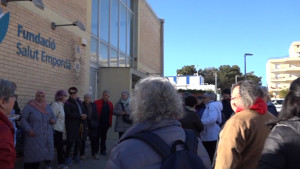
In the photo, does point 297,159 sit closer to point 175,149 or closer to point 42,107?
point 175,149

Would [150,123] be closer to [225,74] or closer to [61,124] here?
[61,124]

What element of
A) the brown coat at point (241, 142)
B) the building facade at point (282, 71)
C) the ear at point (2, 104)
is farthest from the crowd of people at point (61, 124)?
the building facade at point (282, 71)

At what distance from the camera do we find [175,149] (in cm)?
210

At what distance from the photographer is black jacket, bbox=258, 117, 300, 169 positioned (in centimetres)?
231

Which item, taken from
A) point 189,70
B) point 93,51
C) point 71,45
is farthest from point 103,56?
point 189,70

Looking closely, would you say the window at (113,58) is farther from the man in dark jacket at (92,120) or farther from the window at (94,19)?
the man in dark jacket at (92,120)

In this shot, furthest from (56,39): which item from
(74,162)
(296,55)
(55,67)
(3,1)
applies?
(296,55)

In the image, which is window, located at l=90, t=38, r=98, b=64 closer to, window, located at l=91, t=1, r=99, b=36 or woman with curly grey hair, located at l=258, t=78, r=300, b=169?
window, located at l=91, t=1, r=99, b=36

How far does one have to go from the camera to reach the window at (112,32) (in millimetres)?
12984

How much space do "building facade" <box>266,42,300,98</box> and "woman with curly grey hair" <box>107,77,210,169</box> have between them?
82.5m

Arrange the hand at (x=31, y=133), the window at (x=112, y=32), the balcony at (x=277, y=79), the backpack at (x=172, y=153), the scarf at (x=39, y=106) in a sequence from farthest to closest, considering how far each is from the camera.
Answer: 1. the balcony at (x=277, y=79)
2. the window at (x=112, y=32)
3. the scarf at (x=39, y=106)
4. the hand at (x=31, y=133)
5. the backpack at (x=172, y=153)

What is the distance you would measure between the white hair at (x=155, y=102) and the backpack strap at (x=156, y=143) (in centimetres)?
18

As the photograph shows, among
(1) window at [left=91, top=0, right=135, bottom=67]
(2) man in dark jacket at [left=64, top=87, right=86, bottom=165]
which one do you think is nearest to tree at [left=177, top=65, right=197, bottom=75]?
(1) window at [left=91, top=0, right=135, bottom=67]

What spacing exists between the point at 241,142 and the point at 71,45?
7992 millimetres
